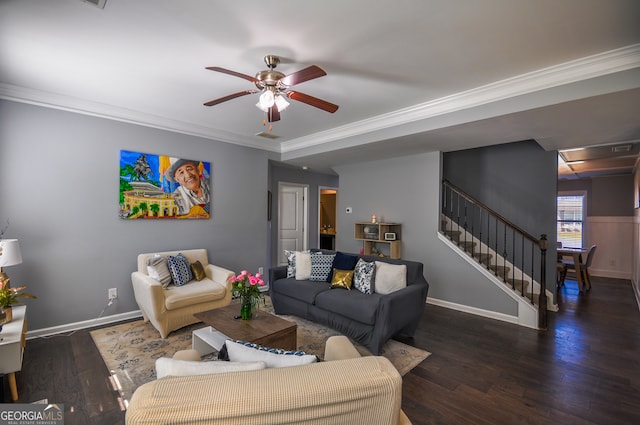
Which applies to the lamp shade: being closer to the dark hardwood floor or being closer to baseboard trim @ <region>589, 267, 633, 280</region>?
the dark hardwood floor

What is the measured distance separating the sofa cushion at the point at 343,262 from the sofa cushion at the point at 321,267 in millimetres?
48

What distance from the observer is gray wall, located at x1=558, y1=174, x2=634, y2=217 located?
686 centimetres

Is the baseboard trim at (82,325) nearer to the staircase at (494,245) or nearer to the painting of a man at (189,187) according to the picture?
the painting of a man at (189,187)

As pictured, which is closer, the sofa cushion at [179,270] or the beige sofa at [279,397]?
the beige sofa at [279,397]

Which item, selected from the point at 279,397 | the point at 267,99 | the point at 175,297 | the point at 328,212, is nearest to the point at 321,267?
the point at 175,297

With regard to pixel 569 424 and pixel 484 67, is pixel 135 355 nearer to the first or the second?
pixel 569 424

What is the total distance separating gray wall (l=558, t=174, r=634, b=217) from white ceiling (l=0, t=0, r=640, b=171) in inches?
180

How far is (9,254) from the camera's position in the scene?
2664 mm

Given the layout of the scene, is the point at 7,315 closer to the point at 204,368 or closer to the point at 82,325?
the point at 82,325

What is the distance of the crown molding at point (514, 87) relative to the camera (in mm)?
2351

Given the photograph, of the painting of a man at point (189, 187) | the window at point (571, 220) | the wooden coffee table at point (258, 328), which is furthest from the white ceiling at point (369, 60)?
the window at point (571, 220)

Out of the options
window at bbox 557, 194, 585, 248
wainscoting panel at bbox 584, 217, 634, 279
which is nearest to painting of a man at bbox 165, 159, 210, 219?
window at bbox 557, 194, 585, 248

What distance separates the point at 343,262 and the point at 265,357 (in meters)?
2.65

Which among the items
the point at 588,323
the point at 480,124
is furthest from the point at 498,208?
the point at 480,124
